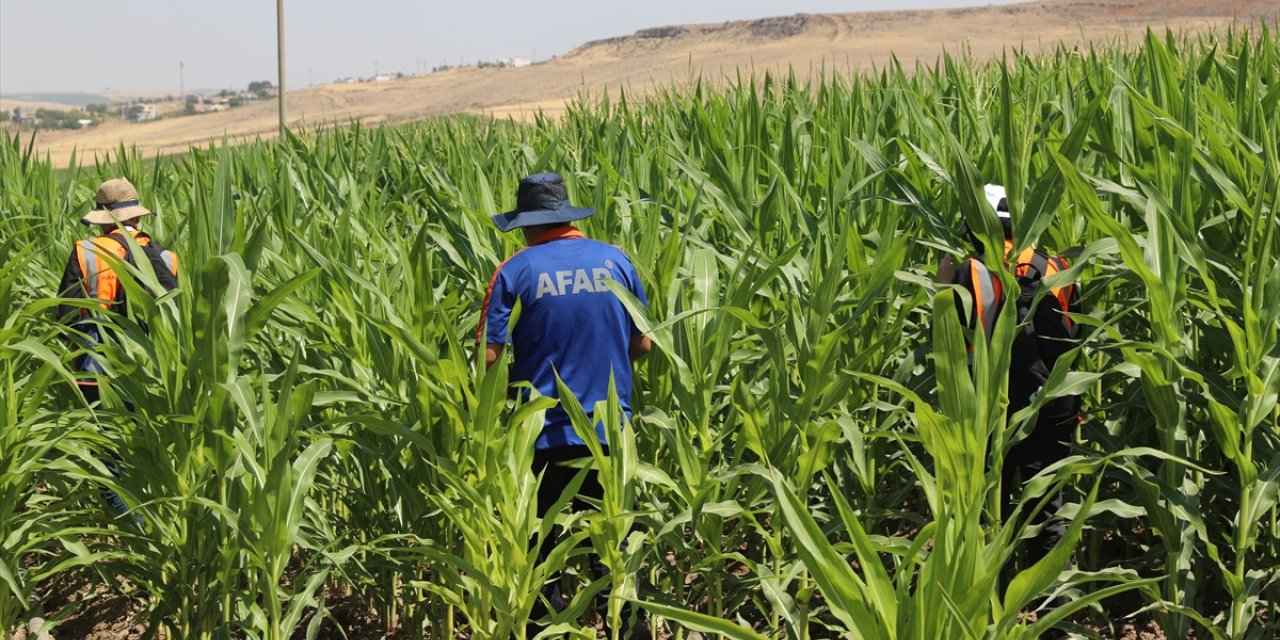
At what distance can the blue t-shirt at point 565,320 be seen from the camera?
378 cm

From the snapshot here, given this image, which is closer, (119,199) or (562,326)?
(562,326)

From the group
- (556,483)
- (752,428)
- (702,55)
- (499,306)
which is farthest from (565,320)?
(702,55)

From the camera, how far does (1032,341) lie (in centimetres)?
361

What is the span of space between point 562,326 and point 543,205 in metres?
0.41

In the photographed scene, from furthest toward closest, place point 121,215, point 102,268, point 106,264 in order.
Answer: point 121,215, point 102,268, point 106,264

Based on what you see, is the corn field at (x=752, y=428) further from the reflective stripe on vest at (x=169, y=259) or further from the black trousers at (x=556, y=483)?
the reflective stripe on vest at (x=169, y=259)

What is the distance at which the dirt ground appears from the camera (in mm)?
61875

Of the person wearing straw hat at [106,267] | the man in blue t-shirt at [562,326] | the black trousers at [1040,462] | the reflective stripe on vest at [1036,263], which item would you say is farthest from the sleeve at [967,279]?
the person wearing straw hat at [106,267]

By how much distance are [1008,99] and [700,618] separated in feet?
5.19

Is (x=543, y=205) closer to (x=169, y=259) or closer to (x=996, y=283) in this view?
(x=996, y=283)

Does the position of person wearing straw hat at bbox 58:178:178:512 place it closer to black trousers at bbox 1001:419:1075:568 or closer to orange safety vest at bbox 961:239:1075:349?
orange safety vest at bbox 961:239:1075:349

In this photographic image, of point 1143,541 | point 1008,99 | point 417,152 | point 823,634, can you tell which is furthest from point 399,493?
point 417,152

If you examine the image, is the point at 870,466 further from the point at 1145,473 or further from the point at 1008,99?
the point at 1008,99

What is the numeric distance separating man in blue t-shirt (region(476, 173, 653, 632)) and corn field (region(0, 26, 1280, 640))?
165mm
